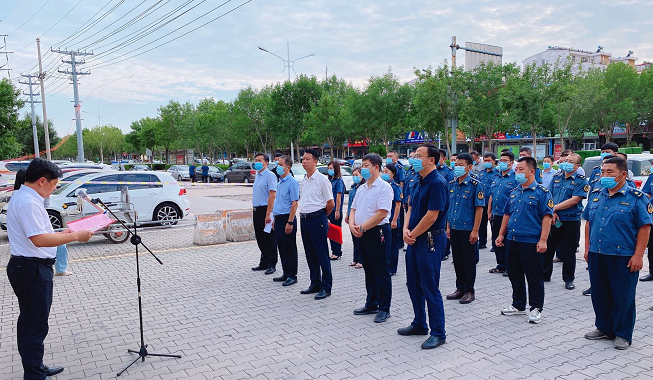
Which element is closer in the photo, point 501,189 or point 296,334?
point 296,334

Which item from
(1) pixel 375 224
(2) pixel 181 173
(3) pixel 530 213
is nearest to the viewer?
(1) pixel 375 224

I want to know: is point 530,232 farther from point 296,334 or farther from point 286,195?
point 286,195

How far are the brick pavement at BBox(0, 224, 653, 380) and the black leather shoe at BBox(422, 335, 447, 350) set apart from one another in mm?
62

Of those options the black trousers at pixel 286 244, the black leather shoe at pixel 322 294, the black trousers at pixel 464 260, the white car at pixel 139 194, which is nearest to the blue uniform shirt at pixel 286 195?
the black trousers at pixel 286 244

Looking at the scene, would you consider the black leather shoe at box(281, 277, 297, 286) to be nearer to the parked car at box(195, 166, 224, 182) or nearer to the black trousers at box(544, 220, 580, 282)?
the black trousers at box(544, 220, 580, 282)

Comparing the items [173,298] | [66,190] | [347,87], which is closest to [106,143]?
[347,87]

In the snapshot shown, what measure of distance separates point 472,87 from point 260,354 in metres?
29.1

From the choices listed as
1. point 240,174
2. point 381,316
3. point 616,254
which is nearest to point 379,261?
point 381,316

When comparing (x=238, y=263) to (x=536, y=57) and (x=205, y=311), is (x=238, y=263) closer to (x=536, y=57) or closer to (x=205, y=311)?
(x=205, y=311)

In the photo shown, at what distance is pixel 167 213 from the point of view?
11953 mm

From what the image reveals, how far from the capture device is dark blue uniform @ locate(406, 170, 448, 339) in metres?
4.29

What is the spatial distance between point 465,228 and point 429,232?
1.76 m

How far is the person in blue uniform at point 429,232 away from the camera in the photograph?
14.0ft

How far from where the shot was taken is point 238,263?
8.24 metres
